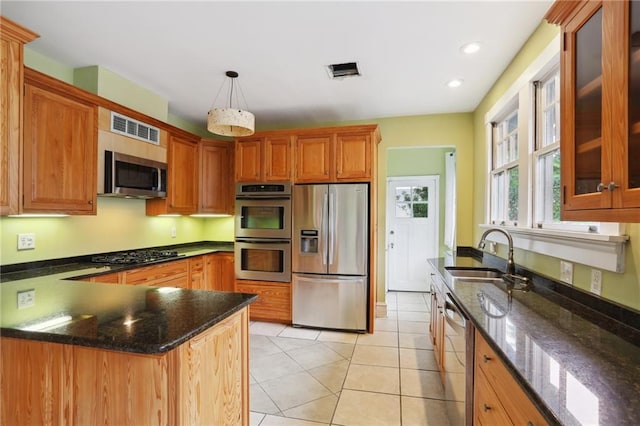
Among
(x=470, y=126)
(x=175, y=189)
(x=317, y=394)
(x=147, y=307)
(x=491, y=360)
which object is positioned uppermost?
(x=470, y=126)

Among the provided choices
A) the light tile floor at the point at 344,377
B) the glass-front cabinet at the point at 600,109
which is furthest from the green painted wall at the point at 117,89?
the glass-front cabinet at the point at 600,109

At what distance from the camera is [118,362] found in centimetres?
108

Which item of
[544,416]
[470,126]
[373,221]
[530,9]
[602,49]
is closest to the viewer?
[544,416]

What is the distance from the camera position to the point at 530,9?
1.96m

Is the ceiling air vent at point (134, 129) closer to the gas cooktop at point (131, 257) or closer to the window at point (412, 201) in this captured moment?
the gas cooktop at point (131, 257)

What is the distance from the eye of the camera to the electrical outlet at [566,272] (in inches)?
65.4

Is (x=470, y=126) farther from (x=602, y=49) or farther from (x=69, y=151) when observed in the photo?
(x=69, y=151)

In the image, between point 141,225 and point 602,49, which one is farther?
point 141,225

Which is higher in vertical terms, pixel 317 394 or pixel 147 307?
pixel 147 307

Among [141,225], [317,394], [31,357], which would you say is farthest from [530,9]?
[141,225]

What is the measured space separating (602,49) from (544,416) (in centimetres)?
120

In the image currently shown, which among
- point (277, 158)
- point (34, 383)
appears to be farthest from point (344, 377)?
point (277, 158)

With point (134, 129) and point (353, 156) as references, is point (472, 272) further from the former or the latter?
point (134, 129)

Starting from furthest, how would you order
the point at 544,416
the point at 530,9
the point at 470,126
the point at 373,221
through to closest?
1. the point at 470,126
2. the point at 373,221
3. the point at 530,9
4. the point at 544,416
